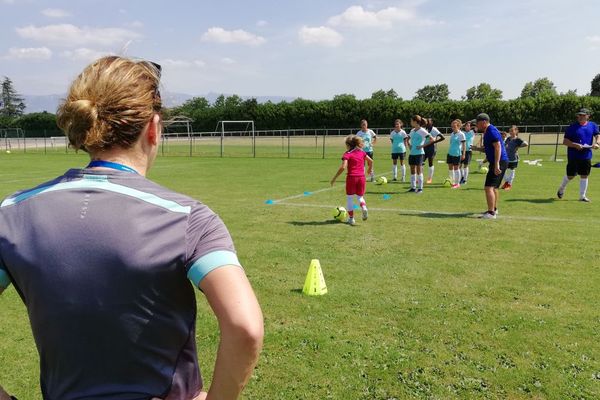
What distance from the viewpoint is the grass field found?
3670 mm

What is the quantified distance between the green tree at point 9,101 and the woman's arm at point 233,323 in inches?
5501

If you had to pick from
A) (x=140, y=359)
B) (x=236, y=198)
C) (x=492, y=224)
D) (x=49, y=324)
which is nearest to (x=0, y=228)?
(x=49, y=324)

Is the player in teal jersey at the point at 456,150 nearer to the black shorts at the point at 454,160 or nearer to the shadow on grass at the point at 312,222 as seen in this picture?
the black shorts at the point at 454,160

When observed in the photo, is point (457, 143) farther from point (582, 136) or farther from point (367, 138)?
point (582, 136)

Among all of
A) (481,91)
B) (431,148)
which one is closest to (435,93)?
(481,91)

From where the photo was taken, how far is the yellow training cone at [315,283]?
17.7 ft

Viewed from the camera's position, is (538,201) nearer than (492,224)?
No

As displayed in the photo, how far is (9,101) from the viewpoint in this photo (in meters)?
122

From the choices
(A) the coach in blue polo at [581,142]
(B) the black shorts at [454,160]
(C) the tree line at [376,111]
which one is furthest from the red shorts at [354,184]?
(C) the tree line at [376,111]

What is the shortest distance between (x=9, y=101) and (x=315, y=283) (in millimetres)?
142064

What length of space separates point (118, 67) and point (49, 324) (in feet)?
2.59

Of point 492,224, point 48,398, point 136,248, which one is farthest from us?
point 492,224

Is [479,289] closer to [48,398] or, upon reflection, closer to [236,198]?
[48,398]

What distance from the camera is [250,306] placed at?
125 centimetres
